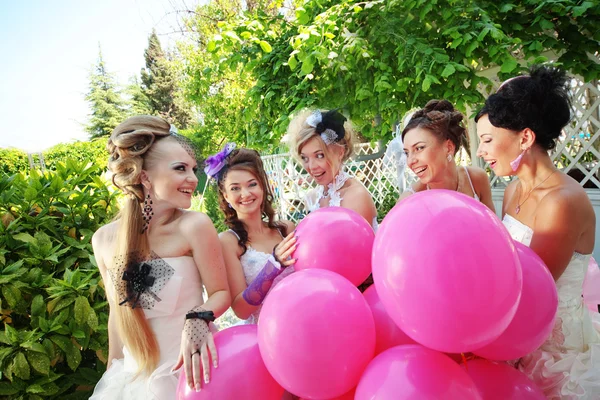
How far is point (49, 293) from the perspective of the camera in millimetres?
2381

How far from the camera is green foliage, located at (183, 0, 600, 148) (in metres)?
3.78

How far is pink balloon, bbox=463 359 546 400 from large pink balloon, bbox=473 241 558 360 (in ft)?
0.13

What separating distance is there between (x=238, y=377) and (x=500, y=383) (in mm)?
798

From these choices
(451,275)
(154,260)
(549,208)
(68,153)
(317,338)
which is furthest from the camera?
(68,153)

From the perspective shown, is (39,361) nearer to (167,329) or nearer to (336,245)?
(167,329)

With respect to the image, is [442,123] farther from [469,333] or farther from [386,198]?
[386,198]

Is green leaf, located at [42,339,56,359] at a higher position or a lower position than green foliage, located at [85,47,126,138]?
lower

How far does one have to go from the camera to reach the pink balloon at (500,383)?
1.09 metres

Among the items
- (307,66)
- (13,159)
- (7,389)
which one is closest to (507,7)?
(307,66)

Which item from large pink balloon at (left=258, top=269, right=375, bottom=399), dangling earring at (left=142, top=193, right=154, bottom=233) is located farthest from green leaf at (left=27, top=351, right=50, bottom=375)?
large pink balloon at (left=258, top=269, right=375, bottom=399)

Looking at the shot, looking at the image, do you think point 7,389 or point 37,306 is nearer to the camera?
point 7,389

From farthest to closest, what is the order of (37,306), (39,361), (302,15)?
(302,15) → (37,306) → (39,361)

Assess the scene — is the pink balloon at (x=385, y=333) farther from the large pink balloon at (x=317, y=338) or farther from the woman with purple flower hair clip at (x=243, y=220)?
the woman with purple flower hair clip at (x=243, y=220)

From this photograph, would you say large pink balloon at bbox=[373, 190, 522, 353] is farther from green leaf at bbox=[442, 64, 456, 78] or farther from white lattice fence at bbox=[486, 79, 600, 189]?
white lattice fence at bbox=[486, 79, 600, 189]
